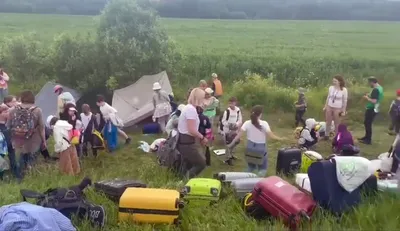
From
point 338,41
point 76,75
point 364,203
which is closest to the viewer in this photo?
point 364,203

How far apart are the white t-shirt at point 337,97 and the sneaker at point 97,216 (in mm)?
7164

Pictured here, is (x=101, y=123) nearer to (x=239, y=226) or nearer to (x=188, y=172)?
(x=188, y=172)

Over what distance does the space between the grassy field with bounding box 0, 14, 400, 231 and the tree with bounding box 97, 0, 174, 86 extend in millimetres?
1940

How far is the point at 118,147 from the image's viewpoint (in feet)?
38.3

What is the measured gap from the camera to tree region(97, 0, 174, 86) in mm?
17000

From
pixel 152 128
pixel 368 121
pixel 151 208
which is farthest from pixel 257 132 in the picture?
pixel 152 128

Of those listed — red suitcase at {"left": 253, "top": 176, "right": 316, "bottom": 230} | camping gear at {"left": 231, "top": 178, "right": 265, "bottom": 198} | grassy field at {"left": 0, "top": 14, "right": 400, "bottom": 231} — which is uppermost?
red suitcase at {"left": 253, "top": 176, "right": 316, "bottom": 230}

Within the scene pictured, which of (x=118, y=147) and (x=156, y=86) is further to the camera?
(x=156, y=86)

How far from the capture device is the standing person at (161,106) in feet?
41.2

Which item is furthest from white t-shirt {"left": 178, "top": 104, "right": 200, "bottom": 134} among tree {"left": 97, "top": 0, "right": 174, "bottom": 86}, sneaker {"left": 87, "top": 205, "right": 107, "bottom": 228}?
tree {"left": 97, "top": 0, "right": 174, "bottom": 86}

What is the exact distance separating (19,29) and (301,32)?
2098 centimetres

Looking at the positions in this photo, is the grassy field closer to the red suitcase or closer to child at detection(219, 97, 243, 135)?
the red suitcase

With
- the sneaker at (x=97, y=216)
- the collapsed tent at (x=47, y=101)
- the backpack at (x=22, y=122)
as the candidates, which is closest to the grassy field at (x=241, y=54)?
the sneaker at (x=97, y=216)

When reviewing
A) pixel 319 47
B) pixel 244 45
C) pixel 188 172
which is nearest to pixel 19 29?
pixel 244 45
